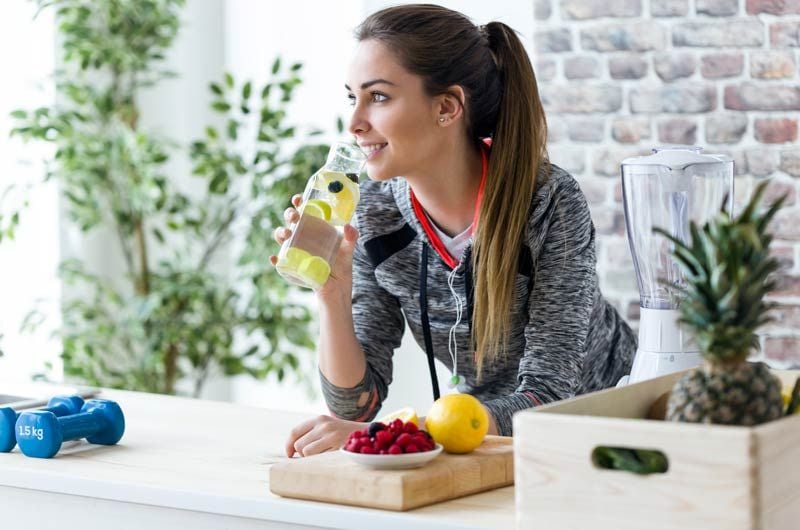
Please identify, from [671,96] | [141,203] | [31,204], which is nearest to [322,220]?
[671,96]

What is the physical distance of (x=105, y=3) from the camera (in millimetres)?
3727

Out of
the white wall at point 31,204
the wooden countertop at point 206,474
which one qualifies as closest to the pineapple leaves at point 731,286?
the wooden countertop at point 206,474

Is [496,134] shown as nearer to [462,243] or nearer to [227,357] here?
[462,243]

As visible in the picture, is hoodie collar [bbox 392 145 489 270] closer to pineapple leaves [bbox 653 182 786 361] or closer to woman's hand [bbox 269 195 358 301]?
woman's hand [bbox 269 195 358 301]

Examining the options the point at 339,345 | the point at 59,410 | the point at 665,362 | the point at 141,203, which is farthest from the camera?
the point at 141,203

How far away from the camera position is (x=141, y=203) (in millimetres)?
3744

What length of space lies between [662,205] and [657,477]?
0.90m

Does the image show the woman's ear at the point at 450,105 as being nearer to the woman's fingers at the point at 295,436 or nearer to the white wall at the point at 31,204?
the woman's fingers at the point at 295,436

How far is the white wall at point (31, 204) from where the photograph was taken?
3.77 m

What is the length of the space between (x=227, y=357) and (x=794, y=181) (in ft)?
6.25

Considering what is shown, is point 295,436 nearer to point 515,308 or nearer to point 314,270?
→ point 314,270

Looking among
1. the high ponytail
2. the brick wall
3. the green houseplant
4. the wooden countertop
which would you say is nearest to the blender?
the high ponytail

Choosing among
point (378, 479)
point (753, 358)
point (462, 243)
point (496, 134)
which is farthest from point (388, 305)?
point (753, 358)

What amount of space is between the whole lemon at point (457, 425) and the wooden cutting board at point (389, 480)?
2 cm
